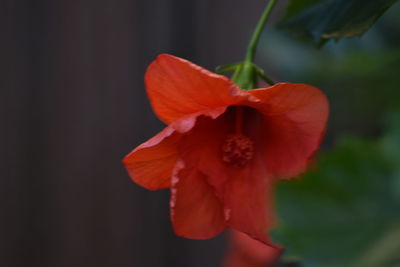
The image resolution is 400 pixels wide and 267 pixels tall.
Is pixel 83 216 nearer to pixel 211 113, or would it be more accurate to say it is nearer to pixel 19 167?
pixel 19 167

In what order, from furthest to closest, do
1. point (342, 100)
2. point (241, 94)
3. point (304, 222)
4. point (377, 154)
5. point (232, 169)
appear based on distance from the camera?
point (342, 100)
point (377, 154)
point (304, 222)
point (232, 169)
point (241, 94)

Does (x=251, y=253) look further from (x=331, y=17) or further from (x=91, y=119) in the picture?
(x=331, y=17)

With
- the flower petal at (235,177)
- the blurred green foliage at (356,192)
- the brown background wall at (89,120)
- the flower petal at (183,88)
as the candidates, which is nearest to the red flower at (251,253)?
the blurred green foliage at (356,192)

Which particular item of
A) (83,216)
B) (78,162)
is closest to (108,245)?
(83,216)

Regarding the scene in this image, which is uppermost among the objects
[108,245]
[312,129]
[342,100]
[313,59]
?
[312,129]

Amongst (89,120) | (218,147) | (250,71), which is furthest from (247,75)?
(89,120)
